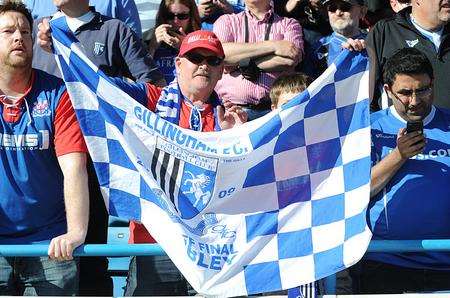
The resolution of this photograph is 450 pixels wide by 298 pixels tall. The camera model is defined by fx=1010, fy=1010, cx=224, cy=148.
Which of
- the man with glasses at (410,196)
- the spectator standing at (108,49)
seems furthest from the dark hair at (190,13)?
the man with glasses at (410,196)

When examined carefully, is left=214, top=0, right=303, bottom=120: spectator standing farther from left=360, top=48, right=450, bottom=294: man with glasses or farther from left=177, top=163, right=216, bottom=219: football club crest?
left=177, top=163, right=216, bottom=219: football club crest

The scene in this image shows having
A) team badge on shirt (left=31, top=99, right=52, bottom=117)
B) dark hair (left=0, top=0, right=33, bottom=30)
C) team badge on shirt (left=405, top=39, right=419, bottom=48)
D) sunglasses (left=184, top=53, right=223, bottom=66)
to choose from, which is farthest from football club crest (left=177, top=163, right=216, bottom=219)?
team badge on shirt (left=405, top=39, right=419, bottom=48)

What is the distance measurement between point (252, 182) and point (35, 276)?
4.49ft

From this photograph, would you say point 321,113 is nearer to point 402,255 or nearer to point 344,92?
point 344,92

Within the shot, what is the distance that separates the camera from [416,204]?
5.77m

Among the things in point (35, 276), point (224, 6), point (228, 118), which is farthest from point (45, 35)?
point (224, 6)

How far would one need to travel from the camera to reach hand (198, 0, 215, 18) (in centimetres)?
845

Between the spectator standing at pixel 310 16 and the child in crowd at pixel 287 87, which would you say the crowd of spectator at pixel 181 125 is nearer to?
the child in crowd at pixel 287 87

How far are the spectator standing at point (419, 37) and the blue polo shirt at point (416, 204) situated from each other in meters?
1.16

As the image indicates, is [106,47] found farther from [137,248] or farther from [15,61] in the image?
[137,248]

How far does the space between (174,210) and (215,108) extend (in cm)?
80

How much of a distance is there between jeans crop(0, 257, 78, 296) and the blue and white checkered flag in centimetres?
54

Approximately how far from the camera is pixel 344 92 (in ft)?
18.1

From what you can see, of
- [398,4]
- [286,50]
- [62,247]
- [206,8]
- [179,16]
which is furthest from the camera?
[398,4]
